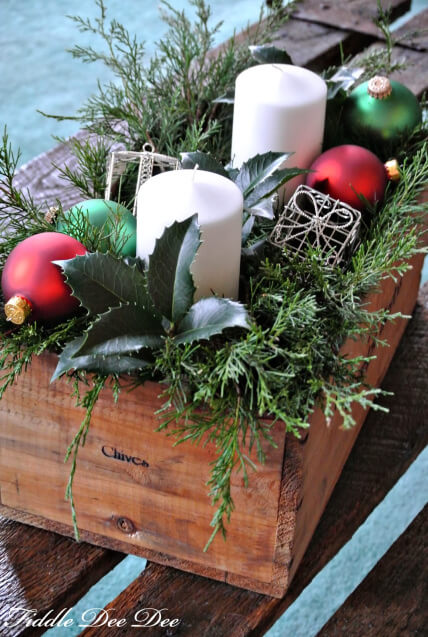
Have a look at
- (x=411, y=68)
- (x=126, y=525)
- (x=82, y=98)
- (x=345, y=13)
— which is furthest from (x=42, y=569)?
(x=82, y=98)

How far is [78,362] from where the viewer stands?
504 millimetres

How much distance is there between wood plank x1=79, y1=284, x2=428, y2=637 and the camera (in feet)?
1.97

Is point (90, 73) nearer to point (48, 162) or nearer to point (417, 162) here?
point (48, 162)

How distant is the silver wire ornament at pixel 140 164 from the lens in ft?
2.34

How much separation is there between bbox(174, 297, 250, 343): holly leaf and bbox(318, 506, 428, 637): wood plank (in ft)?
0.83

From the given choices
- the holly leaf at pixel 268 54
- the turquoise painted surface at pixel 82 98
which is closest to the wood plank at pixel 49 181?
the holly leaf at pixel 268 54

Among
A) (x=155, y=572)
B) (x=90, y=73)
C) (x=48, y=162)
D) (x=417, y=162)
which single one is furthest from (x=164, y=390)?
(x=90, y=73)

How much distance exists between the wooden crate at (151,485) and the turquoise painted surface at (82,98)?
0.56 meters

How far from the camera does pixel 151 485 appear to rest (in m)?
0.59

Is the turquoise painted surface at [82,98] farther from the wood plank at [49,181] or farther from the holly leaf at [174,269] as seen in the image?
the holly leaf at [174,269]

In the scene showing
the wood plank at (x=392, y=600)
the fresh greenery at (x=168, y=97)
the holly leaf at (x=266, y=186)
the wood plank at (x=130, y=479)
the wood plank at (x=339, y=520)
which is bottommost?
the wood plank at (x=392, y=600)

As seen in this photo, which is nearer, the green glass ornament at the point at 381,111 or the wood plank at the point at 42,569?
the wood plank at the point at 42,569

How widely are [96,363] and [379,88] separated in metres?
0.42

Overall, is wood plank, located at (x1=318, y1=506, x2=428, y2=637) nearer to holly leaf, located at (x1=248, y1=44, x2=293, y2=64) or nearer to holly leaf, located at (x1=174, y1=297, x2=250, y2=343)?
holly leaf, located at (x1=174, y1=297, x2=250, y2=343)
